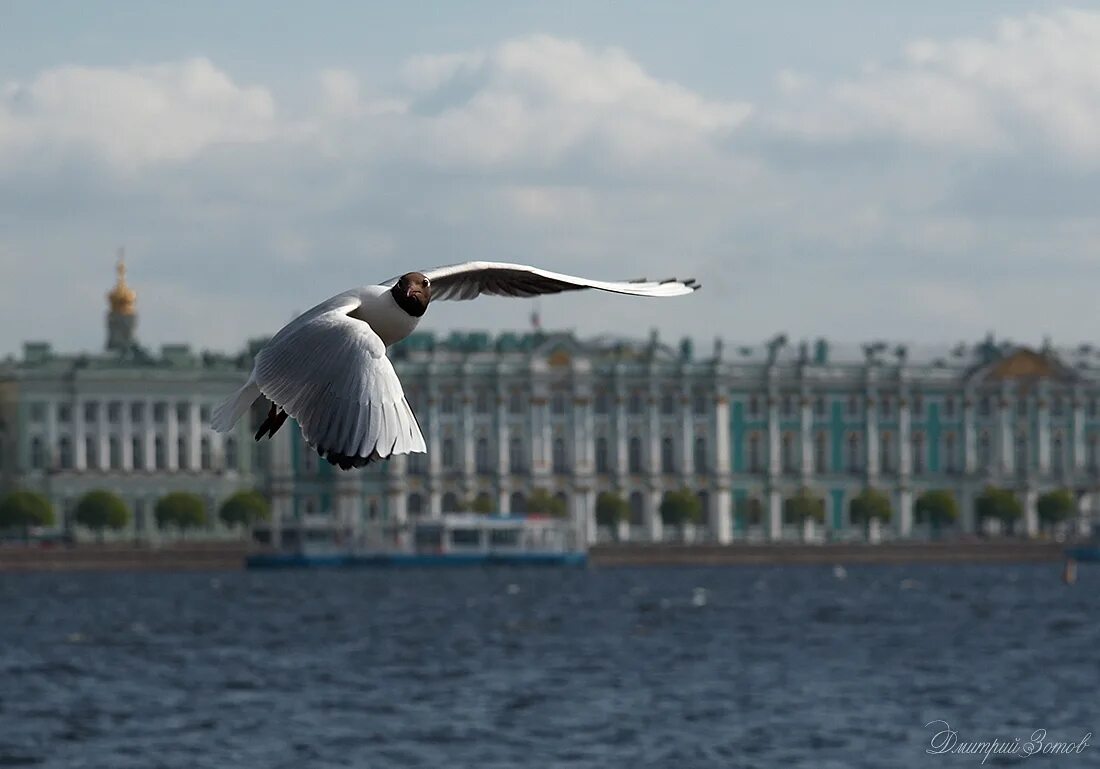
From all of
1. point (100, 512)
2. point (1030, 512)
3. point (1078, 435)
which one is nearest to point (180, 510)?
point (100, 512)

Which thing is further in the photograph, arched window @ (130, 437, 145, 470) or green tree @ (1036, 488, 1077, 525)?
arched window @ (130, 437, 145, 470)

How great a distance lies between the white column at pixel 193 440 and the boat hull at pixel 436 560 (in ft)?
40.3

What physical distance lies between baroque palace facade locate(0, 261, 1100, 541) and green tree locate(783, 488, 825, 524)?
3.33 feet

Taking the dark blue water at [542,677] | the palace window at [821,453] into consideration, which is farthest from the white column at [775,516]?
the dark blue water at [542,677]

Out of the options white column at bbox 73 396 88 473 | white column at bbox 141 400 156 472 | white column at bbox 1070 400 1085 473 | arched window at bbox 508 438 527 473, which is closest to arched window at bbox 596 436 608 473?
arched window at bbox 508 438 527 473

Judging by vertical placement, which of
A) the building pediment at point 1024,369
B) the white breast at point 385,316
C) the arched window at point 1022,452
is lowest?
the white breast at point 385,316

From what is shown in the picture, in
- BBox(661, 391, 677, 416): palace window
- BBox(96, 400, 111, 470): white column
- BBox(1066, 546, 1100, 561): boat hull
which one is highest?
BBox(661, 391, 677, 416): palace window

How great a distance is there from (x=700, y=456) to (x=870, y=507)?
8548 millimetres

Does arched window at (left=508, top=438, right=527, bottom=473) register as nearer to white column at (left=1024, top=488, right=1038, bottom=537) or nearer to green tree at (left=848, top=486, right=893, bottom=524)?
green tree at (left=848, top=486, right=893, bottom=524)

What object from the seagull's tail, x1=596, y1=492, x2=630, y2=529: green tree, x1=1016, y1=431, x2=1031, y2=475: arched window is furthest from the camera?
x1=1016, y1=431, x2=1031, y2=475: arched window

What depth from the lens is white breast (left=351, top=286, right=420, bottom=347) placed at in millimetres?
5098

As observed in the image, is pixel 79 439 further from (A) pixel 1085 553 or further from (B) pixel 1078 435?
(B) pixel 1078 435

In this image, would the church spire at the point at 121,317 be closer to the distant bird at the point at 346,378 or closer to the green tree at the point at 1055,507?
the green tree at the point at 1055,507

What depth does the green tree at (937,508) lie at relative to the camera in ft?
348
